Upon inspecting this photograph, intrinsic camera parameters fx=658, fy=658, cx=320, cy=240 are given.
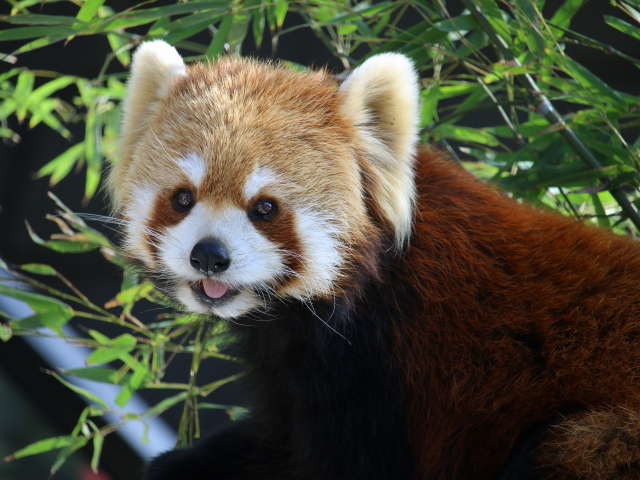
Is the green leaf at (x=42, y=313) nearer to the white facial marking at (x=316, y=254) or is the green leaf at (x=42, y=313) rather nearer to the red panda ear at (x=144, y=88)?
the red panda ear at (x=144, y=88)

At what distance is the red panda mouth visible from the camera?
4.53ft

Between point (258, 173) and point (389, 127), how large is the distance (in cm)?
35

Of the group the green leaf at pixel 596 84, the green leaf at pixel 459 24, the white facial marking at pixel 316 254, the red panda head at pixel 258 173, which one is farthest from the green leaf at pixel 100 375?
the green leaf at pixel 596 84

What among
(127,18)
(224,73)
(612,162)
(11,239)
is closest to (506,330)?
(612,162)

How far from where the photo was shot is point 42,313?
2020 mm

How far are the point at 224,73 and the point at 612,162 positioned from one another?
1071 mm

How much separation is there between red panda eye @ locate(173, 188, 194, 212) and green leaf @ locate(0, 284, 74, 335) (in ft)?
2.71

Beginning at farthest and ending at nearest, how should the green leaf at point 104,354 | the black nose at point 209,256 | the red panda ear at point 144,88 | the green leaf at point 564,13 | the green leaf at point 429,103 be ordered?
the green leaf at point 104,354 → the green leaf at point 429,103 → the green leaf at point 564,13 → the red panda ear at point 144,88 → the black nose at point 209,256

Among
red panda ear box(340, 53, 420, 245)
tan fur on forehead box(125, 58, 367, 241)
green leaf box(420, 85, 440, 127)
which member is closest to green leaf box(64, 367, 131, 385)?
tan fur on forehead box(125, 58, 367, 241)

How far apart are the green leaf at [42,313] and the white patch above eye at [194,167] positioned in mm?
885

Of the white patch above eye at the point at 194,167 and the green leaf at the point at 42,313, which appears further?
the green leaf at the point at 42,313

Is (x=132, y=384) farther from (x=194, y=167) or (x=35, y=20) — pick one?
(x=35, y=20)

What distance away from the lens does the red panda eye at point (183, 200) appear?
1392 millimetres

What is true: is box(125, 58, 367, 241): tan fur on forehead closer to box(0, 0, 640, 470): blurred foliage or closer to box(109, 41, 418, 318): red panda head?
box(109, 41, 418, 318): red panda head
